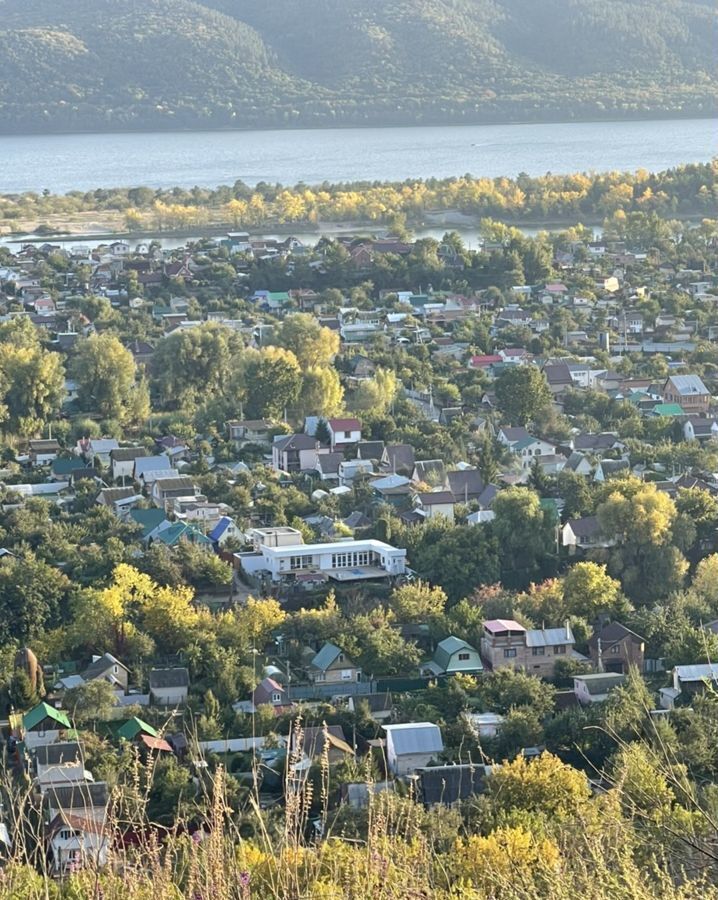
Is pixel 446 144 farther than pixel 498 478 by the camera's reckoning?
Yes

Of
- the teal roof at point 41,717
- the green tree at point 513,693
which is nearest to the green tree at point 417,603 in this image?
the green tree at point 513,693

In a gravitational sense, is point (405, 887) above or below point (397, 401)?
above

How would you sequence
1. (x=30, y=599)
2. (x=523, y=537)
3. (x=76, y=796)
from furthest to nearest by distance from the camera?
(x=523, y=537) < (x=30, y=599) < (x=76, y=796)

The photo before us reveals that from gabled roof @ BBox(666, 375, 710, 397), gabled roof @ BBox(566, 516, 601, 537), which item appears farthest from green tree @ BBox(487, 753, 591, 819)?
gabled roof @ BBox(666, 375, 710, 397)

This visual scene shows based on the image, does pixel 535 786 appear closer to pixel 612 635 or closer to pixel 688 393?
pixel 612 635

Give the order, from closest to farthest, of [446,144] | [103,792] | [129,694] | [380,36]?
[103,792] → [129,694] → [446,144] → [380,36]

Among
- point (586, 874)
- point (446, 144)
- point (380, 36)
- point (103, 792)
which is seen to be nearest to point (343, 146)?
point (446, 144)

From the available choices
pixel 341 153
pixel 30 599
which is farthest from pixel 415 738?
pixel 341 153

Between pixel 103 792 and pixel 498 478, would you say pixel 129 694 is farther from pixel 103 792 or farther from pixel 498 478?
pixel 498 478
